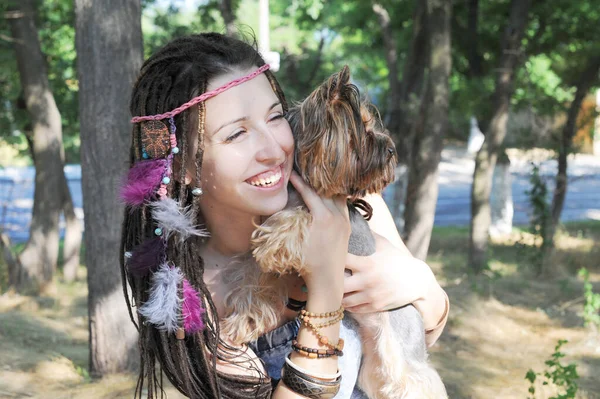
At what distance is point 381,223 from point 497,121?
7913 mm

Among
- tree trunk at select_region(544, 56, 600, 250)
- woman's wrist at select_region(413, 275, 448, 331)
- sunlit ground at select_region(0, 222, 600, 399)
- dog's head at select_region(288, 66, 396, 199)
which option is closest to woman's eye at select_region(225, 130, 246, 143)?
dog's head at select_region(288, 66, 396, 199)

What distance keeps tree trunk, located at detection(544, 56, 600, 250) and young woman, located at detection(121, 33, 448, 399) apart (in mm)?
9917

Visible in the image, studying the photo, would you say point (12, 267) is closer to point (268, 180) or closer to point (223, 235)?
point (223, 235)

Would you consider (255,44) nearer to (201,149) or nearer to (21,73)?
(201,149)

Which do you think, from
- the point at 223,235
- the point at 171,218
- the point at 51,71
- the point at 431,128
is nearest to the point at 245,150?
the point at 171,218

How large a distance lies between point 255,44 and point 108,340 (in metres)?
3.41

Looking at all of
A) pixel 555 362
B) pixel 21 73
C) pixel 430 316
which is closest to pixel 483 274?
pixel 555 362

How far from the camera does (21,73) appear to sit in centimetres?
980

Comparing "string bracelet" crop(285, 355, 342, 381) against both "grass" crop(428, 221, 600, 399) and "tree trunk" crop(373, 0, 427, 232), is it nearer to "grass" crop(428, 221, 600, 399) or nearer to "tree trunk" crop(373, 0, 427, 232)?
"grass" crop(428, 221, 600, 399)

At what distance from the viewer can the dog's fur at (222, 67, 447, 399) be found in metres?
2.26

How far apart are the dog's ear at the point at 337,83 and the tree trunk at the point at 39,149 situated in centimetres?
820

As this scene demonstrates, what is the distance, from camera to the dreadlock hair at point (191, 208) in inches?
87.7

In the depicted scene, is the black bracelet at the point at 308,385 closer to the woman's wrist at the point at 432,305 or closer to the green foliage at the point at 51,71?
the woman's wrist at the point at 432,305

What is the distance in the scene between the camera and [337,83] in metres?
2.29
